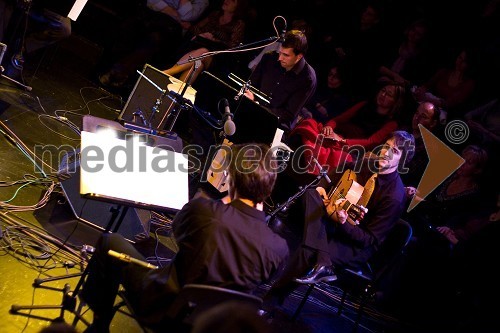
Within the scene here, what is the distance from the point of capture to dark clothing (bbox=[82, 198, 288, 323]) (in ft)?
6.92

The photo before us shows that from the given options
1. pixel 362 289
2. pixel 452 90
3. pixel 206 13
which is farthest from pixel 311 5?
pixel 362 289

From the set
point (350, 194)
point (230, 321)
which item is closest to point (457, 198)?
point (350, 194)

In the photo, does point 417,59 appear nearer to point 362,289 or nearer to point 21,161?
point 362,289

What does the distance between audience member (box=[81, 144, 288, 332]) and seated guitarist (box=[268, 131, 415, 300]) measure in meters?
1.44

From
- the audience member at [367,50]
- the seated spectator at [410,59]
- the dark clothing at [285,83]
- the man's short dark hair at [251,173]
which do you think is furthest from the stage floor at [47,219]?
the seated spectator at [410,59]

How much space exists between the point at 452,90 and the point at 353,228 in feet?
10.5

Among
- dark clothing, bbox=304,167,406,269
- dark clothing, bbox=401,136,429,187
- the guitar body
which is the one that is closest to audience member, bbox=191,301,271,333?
dark clothing, bbox=304,167,406,269

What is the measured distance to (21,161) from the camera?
3906mm

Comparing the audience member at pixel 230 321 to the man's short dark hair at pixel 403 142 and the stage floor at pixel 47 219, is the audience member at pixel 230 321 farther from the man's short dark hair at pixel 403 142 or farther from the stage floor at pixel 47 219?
the man's short dark hair at pixel 403 142

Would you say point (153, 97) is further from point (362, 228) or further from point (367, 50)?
point (367, 50)

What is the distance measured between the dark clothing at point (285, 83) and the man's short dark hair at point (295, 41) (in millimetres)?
249

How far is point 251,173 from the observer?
2.33 m

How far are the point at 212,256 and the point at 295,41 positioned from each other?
134 inches

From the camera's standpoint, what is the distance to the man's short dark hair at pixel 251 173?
7.64 feet
